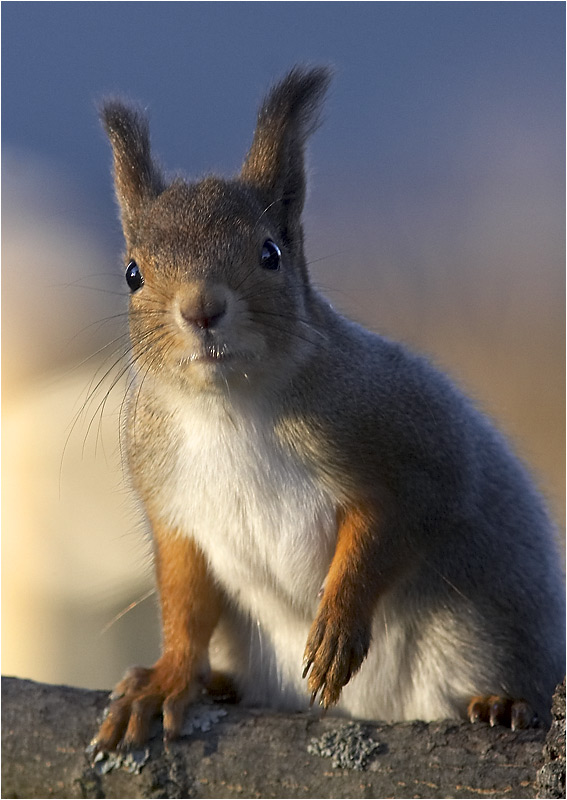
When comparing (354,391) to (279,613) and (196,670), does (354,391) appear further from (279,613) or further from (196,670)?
(196,670)

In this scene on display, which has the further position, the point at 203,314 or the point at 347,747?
the point at 347,747

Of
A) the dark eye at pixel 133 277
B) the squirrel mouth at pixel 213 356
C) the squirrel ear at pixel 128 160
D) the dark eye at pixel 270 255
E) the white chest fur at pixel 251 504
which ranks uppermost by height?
the squirrel ear at pixel 128 160

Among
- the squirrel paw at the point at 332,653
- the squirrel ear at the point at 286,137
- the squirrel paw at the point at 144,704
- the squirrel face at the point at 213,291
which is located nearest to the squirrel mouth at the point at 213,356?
the squirrel face at the point at 213,291

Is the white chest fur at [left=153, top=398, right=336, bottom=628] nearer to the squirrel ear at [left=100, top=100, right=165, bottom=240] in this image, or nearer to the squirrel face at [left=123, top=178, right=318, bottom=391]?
the squirrel face at [left=123, top=178, right=318, bottom=391]

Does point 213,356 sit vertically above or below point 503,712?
above

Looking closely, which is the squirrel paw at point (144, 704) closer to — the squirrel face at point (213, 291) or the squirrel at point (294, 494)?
the squirrel at point (294, 494)

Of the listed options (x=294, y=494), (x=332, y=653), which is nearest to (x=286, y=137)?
(x=294, y=494)

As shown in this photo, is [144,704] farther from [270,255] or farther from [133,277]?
[270,255]
